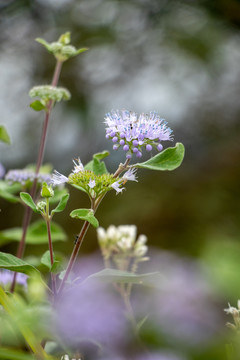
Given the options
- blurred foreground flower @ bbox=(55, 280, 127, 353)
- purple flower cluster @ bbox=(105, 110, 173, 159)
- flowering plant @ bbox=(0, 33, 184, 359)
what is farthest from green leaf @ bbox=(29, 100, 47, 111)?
blurred foreground flower @ bbox=(55, 280, 127, 353)

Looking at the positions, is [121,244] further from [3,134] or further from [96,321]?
[96,321]

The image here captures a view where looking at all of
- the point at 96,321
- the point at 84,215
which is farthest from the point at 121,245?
the point at 96,321

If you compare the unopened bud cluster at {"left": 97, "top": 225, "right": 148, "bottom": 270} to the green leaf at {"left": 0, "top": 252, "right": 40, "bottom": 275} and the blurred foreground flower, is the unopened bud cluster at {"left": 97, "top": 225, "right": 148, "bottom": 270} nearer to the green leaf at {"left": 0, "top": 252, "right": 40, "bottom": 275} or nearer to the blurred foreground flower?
the green leaf at {"left": 0, "top": 252, "right": 40, "bottom": 275}

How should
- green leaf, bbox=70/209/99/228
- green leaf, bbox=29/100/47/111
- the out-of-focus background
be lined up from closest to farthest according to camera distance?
green leaf, bbox=70/209/99/228
green leaf, bbox=29/100/47/111
the out-of-focus background

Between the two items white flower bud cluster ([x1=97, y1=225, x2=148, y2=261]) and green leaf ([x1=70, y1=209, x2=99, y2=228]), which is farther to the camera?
white flower bud cluster ([x1=97, y1=225, x2=148, y2=261])

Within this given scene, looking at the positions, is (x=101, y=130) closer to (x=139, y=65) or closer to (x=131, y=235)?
(x=139, y=65)

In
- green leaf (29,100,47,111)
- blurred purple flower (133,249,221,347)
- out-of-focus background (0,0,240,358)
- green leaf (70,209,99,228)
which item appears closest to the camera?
blurred purple flower (133,249,221,347)

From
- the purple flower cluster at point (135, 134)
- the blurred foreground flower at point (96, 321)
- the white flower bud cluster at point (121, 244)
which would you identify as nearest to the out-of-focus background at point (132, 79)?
the white flower bud cluster at point (121, 244)

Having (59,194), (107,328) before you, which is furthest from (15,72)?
(107,328)
